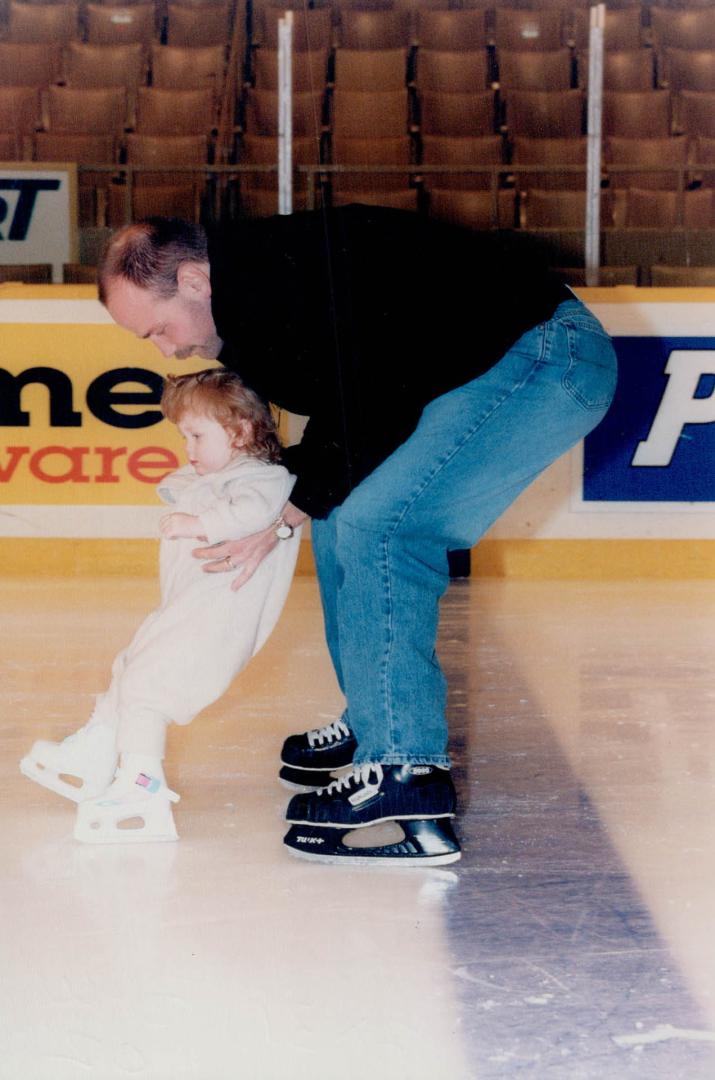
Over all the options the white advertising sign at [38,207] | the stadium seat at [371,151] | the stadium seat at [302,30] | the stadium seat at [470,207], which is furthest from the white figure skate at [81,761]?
the stadium seat at [302,30]

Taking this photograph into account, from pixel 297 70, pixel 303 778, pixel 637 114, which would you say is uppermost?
pixel 297 70

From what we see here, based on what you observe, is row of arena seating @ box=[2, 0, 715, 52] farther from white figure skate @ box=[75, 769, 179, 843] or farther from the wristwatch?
white figure skate @ box=[75, 769, 179, 843]

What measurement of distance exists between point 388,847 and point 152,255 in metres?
0.80

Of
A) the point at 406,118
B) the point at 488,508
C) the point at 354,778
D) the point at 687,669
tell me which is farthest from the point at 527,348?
the point at 406,118

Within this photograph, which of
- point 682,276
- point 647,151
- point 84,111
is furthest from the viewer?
point 84,111

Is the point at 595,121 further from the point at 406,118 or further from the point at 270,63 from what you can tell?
the point at 270,63

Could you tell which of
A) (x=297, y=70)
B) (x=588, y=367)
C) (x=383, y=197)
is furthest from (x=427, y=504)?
(x=297, y=70)

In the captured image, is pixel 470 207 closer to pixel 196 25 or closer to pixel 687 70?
pixel 687 70

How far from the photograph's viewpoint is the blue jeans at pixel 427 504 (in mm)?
1714

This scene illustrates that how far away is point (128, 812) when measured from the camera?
1.78 meters

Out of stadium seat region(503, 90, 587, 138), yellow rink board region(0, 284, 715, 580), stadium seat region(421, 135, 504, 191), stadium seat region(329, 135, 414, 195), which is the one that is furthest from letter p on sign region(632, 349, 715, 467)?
stadium seat region(503, 90, 587, 138)

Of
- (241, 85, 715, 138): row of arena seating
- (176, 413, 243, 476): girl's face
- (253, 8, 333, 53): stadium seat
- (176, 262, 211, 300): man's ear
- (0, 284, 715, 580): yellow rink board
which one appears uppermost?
(253, 8, 333, 53): stadium seat

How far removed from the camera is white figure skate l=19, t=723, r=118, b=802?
6.10ft

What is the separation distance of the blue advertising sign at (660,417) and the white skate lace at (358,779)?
255 cm
